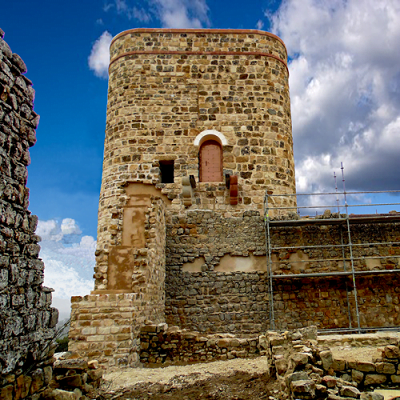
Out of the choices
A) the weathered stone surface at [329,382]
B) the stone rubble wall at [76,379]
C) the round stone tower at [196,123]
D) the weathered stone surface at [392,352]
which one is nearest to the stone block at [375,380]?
the weathered stone surface at [392,352]

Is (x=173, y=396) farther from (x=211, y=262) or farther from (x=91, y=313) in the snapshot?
(x=211, y=262)

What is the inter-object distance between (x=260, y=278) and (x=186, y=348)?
3.08 m

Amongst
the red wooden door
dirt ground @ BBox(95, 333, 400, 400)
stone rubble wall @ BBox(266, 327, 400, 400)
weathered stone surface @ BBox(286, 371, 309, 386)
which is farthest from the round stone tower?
weathered stone surface @ BBox(286, 371, 309, 386)

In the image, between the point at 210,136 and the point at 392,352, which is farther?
the point at 210,136

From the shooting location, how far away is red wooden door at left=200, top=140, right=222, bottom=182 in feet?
34.1

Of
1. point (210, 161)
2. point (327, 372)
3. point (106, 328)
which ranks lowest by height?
point (327, 372)

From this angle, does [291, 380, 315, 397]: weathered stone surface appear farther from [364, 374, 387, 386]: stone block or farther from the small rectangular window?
the small rectangular window

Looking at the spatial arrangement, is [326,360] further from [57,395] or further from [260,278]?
[260,278]

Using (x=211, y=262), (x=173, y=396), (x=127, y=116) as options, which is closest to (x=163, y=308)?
(x=211, y=262)

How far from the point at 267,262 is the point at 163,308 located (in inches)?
110

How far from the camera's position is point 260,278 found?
9594 millimetres

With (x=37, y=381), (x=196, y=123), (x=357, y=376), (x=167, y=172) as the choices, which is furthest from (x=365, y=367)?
(x=196, y=123)

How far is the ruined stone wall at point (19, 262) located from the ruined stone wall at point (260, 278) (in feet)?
18.6

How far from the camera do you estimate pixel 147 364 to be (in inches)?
277
